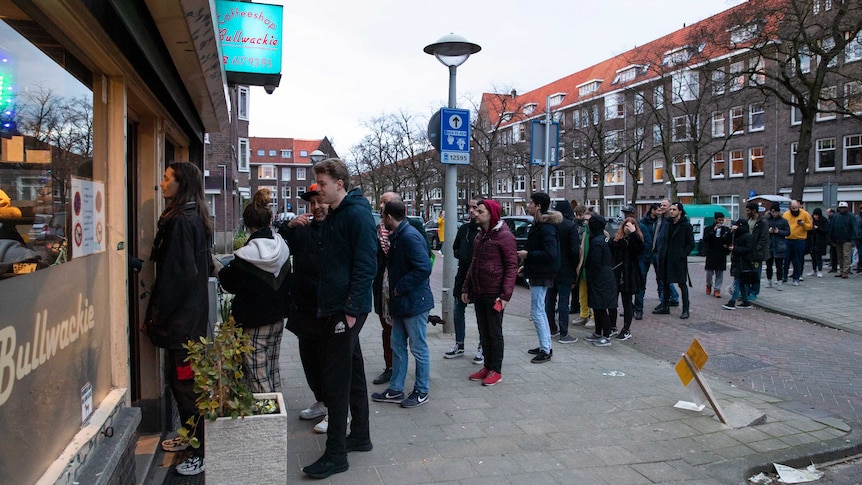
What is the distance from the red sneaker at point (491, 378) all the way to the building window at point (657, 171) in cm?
4390

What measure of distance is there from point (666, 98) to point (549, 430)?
28.7m

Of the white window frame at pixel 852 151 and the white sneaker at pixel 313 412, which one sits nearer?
the white sneaker at pixel 313 412

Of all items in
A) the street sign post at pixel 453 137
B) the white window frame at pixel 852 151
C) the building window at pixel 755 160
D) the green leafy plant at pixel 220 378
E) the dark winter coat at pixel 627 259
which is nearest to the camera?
the green leafy plant at pixel 220 378

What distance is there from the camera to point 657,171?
46656 millimetres

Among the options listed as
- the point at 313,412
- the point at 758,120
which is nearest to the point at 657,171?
the point at 758,120

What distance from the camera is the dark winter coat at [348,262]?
3.61 m

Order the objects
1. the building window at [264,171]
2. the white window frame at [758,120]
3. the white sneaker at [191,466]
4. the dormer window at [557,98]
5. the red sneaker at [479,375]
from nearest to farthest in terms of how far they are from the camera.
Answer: the white sneaker at [191,466], the red sneaker at [479,375], the white window frame at [758,120], the dormer window at [557,98], the building window at [264,171]

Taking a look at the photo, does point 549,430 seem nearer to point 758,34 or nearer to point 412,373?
point 412,373

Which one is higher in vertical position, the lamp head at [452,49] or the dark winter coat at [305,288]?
the lamp head at [452,49]

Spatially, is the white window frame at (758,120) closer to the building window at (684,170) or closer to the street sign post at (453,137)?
the building window at (684,170)

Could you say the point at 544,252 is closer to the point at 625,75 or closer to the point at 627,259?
the point at 627,259

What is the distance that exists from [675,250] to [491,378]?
5333mm

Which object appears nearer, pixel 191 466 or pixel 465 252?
pixel 191 466

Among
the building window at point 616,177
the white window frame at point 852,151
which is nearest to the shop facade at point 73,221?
the white window frame at point 852,151
